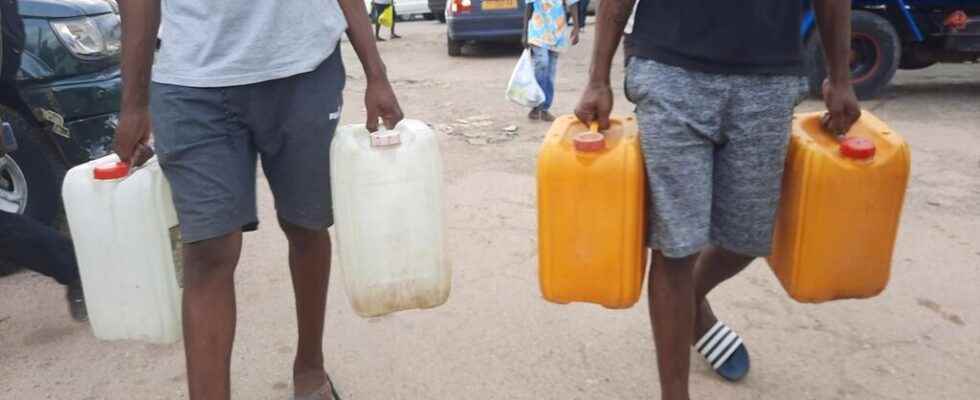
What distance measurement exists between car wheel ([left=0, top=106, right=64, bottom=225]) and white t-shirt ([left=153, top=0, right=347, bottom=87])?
1909 millimetres

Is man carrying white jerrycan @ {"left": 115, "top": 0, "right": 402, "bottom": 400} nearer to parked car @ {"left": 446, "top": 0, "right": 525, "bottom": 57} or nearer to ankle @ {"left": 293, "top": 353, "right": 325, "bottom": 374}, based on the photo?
ankle @ {"left": 293, "top": 353, "right": 325, "bottom": 374}

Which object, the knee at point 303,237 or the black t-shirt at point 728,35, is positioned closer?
the black t-shirt at point 728,35

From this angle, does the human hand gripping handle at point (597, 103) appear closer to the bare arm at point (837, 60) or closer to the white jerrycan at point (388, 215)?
the white jerrycan at point (388, 215)

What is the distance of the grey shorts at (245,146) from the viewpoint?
210 cm

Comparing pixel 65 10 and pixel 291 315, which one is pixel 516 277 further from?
pixel 65 10

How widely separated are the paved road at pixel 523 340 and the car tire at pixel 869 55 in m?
3.07

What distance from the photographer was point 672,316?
2.25 m

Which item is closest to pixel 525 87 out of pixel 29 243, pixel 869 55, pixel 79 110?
pixel 869 55

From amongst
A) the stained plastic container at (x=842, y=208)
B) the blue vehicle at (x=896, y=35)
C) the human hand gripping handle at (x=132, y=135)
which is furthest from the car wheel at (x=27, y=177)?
the blue vehicle at (x=896, y=35)

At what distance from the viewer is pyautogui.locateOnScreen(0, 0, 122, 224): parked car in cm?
370

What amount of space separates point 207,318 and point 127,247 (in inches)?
13.2

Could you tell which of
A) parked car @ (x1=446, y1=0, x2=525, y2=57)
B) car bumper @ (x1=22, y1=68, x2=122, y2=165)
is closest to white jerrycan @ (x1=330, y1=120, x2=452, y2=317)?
car bumper @ (x1=22, y1=68, x2=122, y2=165)

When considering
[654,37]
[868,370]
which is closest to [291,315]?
[654,37]

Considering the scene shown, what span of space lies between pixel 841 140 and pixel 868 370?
0.92 m
